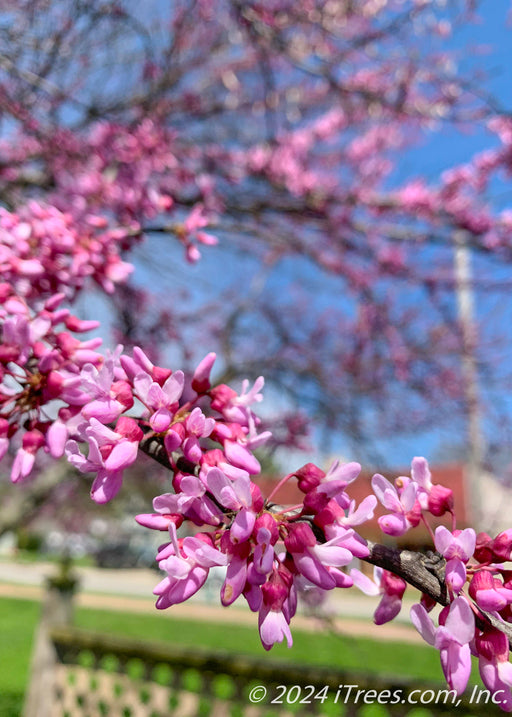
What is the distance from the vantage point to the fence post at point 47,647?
185 inches

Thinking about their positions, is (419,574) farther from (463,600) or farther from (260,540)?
(260,540)

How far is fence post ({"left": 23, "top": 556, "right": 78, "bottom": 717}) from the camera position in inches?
185

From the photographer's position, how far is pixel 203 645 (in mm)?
9906

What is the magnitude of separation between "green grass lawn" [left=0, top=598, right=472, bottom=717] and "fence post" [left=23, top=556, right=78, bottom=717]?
1579 millimetres

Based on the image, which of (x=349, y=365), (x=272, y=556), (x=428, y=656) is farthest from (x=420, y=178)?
(x=428, y=656)

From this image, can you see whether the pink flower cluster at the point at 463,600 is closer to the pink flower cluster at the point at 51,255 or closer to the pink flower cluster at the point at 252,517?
the pink flower cluster at the point at 252,517

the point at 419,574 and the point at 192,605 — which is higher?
the point at 419,574

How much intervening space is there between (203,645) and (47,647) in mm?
5787

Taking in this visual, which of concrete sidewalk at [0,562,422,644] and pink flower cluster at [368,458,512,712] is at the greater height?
pink flower cluster at [368,458,512,712]

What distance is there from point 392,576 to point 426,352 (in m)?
5.15

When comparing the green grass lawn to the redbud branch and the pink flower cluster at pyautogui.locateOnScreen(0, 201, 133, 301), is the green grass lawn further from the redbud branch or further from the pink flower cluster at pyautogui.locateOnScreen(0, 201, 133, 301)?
the redbud branch

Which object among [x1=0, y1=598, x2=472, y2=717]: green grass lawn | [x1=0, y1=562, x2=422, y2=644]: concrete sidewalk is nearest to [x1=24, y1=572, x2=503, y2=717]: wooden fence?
[x1=0, y1=598, x2=472, y2=717]: green grass lawn

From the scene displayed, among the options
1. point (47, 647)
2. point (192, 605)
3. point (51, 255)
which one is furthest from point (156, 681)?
point (192, 605)

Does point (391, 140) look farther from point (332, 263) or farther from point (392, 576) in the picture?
point (392, 576)
